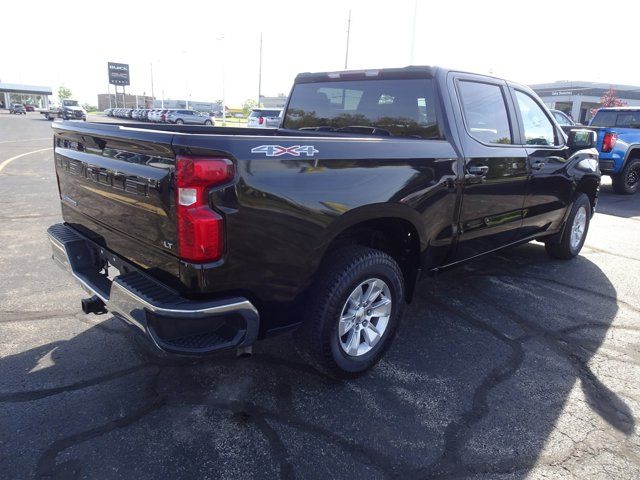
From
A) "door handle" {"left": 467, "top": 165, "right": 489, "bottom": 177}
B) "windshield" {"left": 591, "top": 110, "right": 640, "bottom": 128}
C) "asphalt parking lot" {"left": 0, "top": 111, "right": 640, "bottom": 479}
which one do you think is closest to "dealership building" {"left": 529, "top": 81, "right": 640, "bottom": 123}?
"windshield" {"left": 591, "top": 110, "right": 640, "bottom": 128}

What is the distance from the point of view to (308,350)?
2.79m

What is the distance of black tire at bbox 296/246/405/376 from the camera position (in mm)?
2703

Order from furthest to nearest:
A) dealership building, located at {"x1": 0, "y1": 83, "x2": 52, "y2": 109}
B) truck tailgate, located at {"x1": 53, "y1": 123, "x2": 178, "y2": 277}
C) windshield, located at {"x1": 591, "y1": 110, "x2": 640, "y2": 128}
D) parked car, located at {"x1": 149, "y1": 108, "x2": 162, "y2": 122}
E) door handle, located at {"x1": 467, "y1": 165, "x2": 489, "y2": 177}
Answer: dealership building, located at {"x1": 0, "y1": 83, "x2": 52, "y2": 109} → parked car, located at {"x1": 149, "y1": 108, "x2": 162, "y2": 122} → windshield, located at {"x1": 591, "y1": 110, "x2": 640, "y2": 128} → door handle, located at {"x1": 467, "y1": 165, "x2": 489, "y2": 177} → truck tailgate, located at {"x1": 53, "y1": 123, "x2": 178, "y2": 277}

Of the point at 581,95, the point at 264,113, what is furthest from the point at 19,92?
the point at 581,95

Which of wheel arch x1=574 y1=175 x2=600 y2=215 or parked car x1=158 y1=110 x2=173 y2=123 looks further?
parked car x1=158 y1=110 x2=173 y2=123

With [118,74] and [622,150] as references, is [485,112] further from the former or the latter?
[118,74]

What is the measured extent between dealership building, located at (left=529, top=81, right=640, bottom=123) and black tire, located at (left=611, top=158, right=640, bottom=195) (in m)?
45.6

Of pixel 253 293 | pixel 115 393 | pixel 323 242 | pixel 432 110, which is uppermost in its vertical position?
pixel 432 110

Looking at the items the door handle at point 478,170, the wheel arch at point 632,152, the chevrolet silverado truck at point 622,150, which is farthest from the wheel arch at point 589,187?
the wheel arch at point 632,152

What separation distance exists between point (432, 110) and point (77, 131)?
2401 millimetres

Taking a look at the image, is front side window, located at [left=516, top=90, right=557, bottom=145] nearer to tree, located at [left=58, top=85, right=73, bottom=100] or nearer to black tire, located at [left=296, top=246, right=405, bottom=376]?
black tire, located at [left=296, top=246, right=405, bottom=376]

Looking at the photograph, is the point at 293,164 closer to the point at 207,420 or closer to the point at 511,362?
the point at 207,420

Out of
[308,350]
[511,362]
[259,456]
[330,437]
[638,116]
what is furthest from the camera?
[638,116]

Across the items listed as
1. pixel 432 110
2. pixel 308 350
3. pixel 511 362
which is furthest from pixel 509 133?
pixel 308 350
